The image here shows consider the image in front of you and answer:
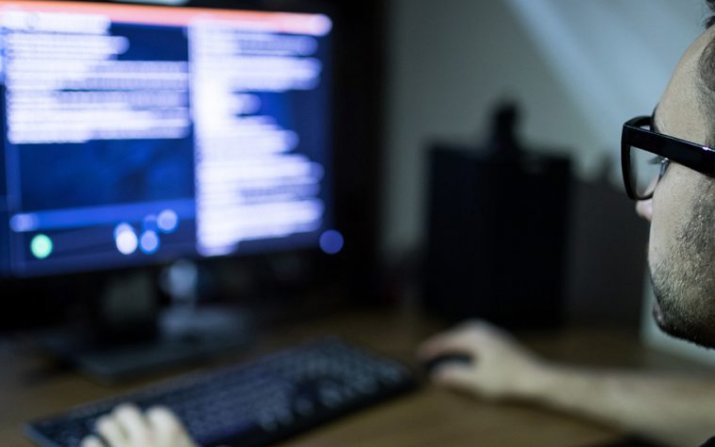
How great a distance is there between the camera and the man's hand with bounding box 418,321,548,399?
3.89 feet

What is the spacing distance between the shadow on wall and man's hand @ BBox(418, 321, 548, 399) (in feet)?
1.00

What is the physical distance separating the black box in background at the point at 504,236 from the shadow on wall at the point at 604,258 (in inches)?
3.8

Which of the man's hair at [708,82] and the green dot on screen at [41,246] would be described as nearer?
the man's hair at [708,82]

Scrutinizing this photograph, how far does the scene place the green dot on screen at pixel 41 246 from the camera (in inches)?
45.6

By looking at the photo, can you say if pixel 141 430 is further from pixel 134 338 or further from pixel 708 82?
pixel 708 82

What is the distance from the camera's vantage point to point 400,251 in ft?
5.74

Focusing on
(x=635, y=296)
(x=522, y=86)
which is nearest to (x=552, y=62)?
(x=522, y=86)

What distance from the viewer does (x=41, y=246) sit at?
1.16m

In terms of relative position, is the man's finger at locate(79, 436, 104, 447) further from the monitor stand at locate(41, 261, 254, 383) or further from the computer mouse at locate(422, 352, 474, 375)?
the computer mouse at locate(422, 352, 474, 375)

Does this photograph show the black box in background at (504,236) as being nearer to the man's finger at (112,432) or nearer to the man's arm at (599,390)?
the man's arm at (599,390)

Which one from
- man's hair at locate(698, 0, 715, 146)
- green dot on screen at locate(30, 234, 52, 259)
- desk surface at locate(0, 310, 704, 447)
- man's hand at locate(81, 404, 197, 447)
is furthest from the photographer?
green dot on screen at locate(30, 234, 52, 259)

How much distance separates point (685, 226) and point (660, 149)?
8 cm

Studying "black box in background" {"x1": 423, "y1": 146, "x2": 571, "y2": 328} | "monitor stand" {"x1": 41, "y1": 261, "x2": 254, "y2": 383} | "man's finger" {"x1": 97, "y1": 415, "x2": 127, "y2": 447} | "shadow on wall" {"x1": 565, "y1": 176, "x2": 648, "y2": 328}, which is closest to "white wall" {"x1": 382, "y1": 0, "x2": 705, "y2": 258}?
"shadow on wall" {"x1": 565, "y1": 176, "x2": 648, "y2": 328}

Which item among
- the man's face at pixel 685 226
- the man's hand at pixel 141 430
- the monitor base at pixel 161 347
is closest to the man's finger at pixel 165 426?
the man's hand at pixel 141 430
